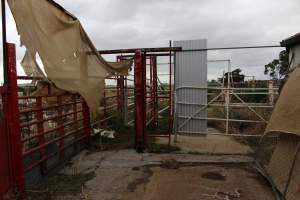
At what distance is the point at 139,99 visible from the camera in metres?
6.88

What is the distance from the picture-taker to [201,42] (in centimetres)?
784

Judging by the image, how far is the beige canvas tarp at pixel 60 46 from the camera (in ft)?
12.2

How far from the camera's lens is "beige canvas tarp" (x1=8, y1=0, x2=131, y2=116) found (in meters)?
3.73

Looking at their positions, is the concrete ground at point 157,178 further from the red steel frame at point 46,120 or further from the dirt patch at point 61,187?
the red steel frame at point 46,120

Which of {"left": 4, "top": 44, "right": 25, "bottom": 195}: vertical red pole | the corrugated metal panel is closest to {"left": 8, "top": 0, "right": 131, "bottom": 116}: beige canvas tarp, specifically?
{"left": 4, "top": 44, "right": 25, "bottom": 195}: vertical red pole

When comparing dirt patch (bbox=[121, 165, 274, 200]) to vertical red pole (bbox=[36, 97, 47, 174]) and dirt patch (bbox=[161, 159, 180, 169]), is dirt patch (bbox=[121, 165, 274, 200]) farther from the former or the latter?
vertical red pole (bbox=[36, 97, 47, 174])

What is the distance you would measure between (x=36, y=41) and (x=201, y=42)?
4.91 metres

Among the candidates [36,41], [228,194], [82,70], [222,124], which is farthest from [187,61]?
[36,41]

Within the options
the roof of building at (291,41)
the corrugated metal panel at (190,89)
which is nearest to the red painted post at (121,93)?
the corrugated metal panel at (190,89)

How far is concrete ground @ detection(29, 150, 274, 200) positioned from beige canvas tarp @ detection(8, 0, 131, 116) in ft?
3.95

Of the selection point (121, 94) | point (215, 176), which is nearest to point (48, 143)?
point (215, 176)

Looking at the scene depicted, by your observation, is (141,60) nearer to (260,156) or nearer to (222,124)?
(260,156)

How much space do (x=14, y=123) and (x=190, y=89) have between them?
5025 mm

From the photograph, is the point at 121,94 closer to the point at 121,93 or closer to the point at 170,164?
the point at 121,93
